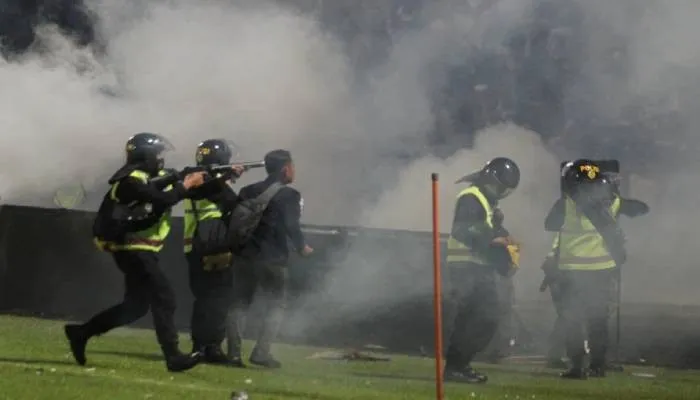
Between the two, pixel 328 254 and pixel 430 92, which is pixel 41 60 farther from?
pixel 328 254

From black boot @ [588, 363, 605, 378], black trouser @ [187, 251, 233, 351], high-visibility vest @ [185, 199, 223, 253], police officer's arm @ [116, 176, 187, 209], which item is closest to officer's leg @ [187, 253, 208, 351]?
black trouser @ [187, 251, 233, 351]

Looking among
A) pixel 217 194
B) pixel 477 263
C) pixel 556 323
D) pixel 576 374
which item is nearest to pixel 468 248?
pixel 477 263

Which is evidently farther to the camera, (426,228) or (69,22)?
(69,22)

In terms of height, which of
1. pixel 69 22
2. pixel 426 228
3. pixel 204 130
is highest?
pixel 69 22

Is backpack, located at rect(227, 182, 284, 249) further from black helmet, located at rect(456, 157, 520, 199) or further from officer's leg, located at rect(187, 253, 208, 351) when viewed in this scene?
black helmet, located at rect(456, 157, 520, 199)

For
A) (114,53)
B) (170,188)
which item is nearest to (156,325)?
(170,188)

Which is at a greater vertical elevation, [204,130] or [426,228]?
[204,130]

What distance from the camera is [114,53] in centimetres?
2211

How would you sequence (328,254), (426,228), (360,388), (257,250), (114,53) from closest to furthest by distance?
(360,388) < (257,250) < (328,254) < (426,228) < (114,53)

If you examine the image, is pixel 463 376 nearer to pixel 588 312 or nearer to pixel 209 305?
pixel 588 312

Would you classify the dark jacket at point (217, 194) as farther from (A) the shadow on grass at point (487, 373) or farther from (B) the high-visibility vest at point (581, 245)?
(B) the high-visibility vest at point (581, 245)

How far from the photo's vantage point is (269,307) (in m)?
11.5

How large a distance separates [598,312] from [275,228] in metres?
2.70

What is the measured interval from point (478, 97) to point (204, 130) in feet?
13.4
